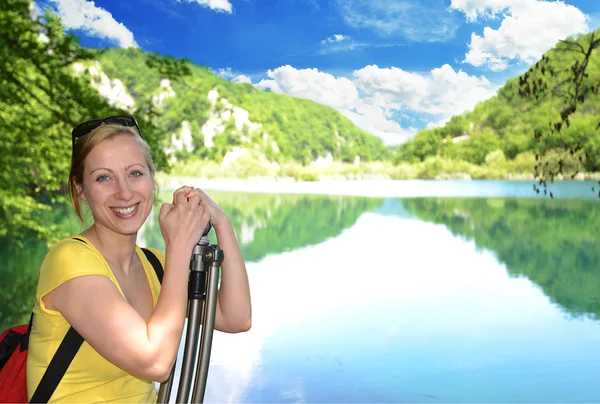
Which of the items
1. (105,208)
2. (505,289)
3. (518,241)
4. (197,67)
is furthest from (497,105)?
(105,208)

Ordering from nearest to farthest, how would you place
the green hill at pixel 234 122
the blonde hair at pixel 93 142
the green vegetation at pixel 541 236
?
the blonde hair at pixel 93 142 → the green vegetation at pixel 541 236 → the green hill at pixel 234 122

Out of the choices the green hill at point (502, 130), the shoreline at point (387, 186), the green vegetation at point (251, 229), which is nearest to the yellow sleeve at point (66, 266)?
the green vegetation at point (251, 229)

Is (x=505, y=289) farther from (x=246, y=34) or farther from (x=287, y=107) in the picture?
(x=246, y=34)

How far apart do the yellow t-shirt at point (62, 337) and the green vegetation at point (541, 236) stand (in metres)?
8.32

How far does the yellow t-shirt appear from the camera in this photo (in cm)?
89

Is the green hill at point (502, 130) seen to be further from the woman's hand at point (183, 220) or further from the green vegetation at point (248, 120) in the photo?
the woman's hand at point (183, 220)

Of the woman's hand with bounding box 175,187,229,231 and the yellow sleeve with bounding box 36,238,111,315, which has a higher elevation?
the woman's hand with bounding box 175,187,229,231

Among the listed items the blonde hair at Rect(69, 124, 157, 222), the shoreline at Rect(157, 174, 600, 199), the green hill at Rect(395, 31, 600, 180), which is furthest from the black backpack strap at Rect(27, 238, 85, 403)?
the green hill at Rect(395, 31, 600, 180)

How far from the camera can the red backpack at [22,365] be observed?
90 cm

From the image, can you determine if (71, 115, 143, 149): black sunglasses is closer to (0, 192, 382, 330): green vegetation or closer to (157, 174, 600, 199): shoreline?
(0, 192, 382, 330): green vegetation

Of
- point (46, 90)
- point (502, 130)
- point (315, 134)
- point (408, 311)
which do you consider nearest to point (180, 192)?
point (46, 90)

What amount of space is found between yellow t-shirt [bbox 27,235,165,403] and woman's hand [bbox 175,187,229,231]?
0.48 feet

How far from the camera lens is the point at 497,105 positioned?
39.2 meters

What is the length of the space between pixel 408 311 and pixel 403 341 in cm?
132
